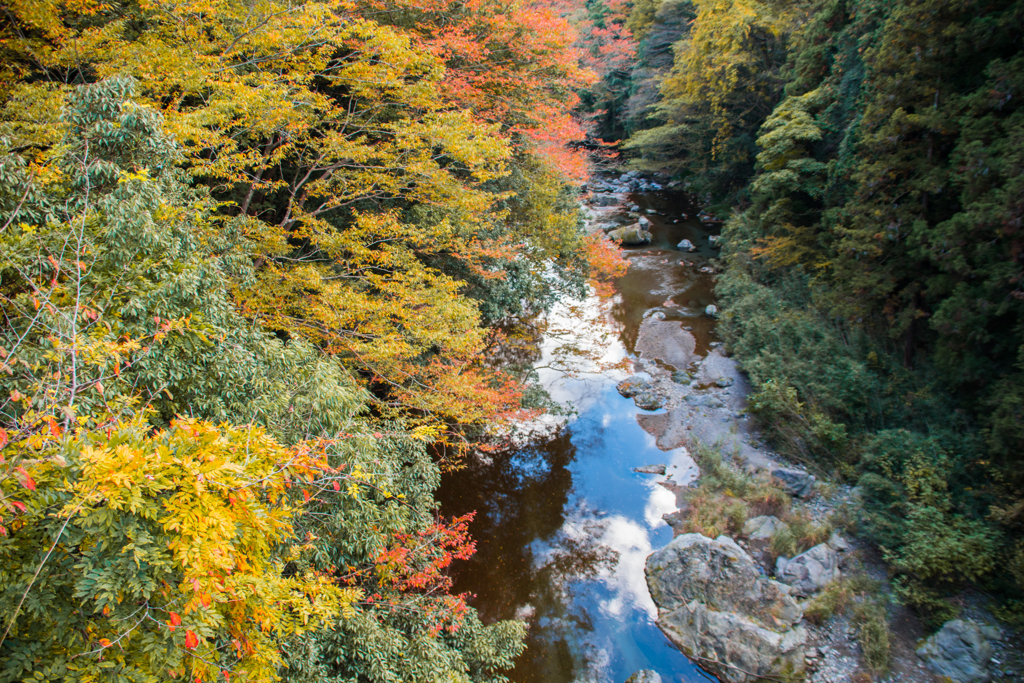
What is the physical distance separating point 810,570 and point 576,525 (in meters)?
4.75

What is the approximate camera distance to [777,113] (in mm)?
18297

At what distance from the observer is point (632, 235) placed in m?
25.6

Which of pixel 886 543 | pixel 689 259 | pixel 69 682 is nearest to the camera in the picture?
pixel 69 682

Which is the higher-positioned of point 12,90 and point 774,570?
point 12,90

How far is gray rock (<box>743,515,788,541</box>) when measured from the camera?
10.5m

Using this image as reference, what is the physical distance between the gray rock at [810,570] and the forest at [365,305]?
4.03 ft

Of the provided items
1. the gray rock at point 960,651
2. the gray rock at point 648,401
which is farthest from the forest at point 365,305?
the gray rock at point 648,401

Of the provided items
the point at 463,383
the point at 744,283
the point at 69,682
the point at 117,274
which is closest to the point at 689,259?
the point at 744,283

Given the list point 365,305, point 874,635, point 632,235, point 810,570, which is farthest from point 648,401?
point 632,235

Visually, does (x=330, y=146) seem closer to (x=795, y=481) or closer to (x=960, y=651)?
(x=795, y=481)

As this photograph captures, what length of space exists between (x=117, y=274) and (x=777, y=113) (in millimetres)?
21187

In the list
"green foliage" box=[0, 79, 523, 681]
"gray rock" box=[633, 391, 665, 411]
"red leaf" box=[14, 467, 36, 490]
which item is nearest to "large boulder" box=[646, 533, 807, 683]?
"green foliage" box=[0, 79, 523, 681]

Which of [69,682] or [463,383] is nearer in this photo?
[69,682]

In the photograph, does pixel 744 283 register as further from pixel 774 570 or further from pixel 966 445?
pixel 774 570
